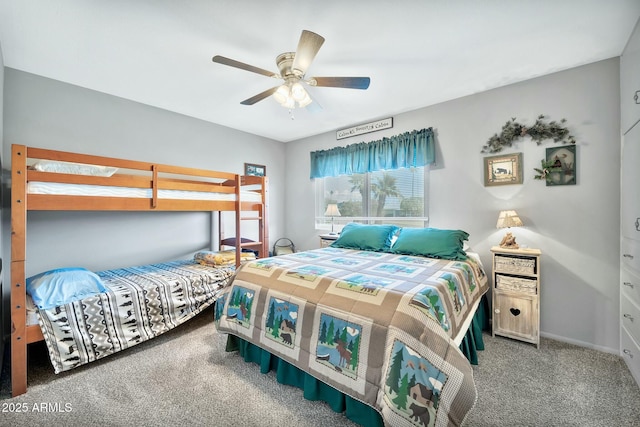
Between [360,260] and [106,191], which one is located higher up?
[106,191]

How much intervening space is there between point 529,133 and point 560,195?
2.19 ft

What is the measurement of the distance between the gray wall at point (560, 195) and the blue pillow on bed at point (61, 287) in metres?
3.56

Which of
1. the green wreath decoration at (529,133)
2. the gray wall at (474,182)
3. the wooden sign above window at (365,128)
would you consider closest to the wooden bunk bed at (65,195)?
the gray wall at (474,182)

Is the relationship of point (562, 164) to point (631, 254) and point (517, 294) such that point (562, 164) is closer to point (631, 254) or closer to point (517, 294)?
point (631, 254)

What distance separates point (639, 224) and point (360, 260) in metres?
1.97

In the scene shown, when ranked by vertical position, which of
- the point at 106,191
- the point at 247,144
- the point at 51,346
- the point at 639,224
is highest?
the point at 247,144

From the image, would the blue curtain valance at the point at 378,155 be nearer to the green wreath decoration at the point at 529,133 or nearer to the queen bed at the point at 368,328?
the green wreath decoration at the point at 529,133

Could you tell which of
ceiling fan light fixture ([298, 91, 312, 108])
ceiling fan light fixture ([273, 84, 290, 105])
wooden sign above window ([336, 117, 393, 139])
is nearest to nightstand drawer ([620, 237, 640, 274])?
wooden sign above window ([336, 117, 393, 139])

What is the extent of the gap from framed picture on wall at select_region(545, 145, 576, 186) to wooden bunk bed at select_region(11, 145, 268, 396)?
323 centimetres

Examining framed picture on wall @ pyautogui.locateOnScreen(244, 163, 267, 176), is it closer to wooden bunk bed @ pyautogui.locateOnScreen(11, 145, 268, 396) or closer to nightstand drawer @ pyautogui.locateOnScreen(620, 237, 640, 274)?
wooden bunk bed @ pyautogui.locateOnScreen(11, 145, 268, 396)

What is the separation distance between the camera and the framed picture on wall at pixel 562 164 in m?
2.37

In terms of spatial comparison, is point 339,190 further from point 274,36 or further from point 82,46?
point 82,46

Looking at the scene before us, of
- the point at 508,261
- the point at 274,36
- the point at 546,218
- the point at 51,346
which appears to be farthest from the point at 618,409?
the point at 51,346

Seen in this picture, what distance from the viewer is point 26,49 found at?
2037 millimetres
